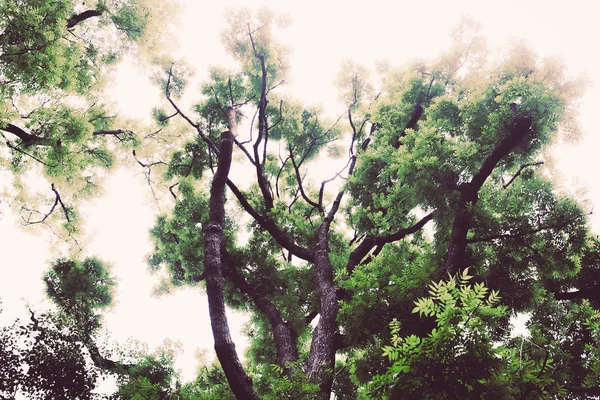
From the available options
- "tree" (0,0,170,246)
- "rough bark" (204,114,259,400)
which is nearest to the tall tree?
"rough bark" (204,114,259,400)

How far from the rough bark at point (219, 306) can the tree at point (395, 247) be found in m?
0.03

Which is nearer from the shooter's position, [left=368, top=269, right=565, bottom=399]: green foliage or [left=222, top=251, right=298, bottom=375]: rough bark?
[left=368, top=269, right=565, bottom=399]: green foliage

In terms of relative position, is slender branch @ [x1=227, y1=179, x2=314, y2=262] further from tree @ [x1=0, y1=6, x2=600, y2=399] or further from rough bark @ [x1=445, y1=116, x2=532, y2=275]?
rough bark @ [x1=445, y1=116, x2=532, y2=275]

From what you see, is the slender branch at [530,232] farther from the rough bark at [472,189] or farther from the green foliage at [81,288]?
the green foliage at [81,288]

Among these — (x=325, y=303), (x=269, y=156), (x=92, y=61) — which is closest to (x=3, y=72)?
(x=92, y=61)

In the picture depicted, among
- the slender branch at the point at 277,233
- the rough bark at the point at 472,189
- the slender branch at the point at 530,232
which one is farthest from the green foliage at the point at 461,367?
the slender branch at the point at 277,233

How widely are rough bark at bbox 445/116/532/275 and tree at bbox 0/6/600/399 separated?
0.03 m

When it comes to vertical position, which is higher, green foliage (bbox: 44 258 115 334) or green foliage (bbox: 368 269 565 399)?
green foliage (bbox: 44 258 115 334)

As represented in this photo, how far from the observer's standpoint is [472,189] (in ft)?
19.7

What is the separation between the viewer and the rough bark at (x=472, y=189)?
5516 millimetres

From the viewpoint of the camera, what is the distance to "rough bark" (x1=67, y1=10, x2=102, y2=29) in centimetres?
911

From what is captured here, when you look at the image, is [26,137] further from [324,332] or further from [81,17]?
[324,332]

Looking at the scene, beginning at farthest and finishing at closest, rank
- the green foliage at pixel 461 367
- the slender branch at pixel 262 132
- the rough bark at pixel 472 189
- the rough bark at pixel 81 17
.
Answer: the slender branch at pixel 262 132 → the rough bark at pixel 81 17 → the rough bark at pixel 472 189 → the green foliage at pixel 461 367

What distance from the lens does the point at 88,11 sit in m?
9.76
